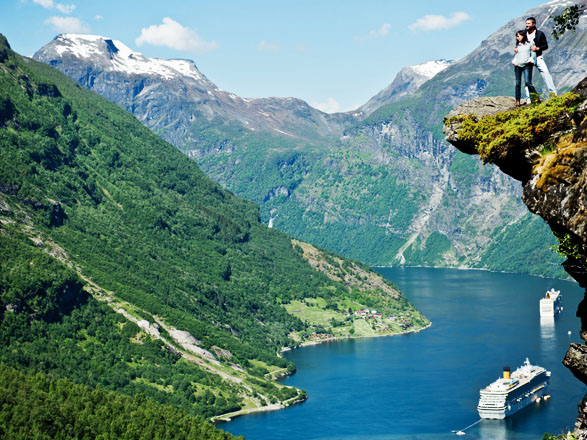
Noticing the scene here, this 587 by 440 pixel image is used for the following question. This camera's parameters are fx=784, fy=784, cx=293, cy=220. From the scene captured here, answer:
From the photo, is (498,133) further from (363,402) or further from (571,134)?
(363,402)

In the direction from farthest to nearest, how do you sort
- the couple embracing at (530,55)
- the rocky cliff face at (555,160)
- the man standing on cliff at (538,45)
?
1. the couple embracing at (530,55)
2. the man standing on cliff at (538,45)
3. the rocky cliff face at (555,160)

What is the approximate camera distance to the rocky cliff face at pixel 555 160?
2100 centimetres

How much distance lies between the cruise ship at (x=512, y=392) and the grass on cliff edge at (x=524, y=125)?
15782 cm

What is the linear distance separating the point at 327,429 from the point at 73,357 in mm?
67025

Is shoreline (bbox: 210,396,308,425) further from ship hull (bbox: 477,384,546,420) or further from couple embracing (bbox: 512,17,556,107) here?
couple embracing (bbox: 512,17,556,107)

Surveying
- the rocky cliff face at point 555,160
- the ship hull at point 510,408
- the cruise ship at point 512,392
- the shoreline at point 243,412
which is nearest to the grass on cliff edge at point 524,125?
the rocky cliff face at point 555,160

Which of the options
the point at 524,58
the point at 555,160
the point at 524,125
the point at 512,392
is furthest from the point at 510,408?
the point at 555,160

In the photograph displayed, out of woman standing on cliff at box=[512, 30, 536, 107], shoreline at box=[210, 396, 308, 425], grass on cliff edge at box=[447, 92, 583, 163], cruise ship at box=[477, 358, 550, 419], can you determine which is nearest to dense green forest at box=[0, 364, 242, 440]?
shoreline at box=[210, 396, 308, 425]

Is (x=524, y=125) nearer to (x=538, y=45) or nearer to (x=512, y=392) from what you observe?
(x=538, y=45)

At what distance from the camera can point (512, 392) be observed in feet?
589

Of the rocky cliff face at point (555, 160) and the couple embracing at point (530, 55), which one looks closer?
the rocky cliff face at point (555, 160)

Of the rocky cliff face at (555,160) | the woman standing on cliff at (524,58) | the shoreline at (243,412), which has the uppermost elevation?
the shoreline at (243,412)

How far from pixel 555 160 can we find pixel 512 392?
168229mm

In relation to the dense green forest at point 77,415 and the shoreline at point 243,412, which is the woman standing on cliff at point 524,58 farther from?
the shoreline at point 243,412
